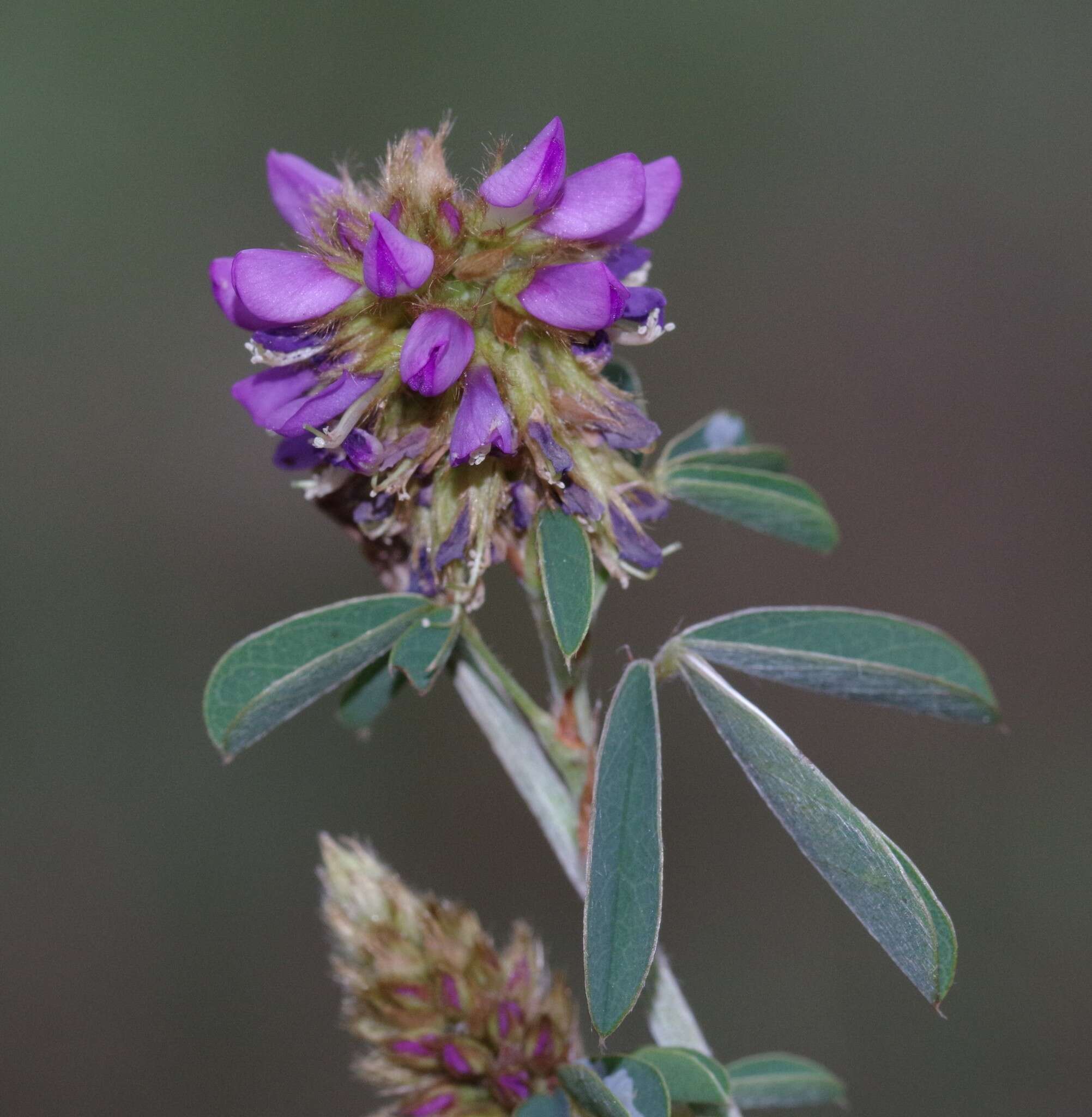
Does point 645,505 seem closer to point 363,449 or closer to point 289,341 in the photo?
point 363,449

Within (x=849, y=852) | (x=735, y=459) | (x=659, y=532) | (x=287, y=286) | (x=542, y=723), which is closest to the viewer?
(x=849, y=852)

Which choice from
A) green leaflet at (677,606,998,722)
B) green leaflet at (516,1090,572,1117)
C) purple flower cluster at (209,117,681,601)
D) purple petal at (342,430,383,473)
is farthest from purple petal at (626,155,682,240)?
green leaflet at (516,1090,572,1117)

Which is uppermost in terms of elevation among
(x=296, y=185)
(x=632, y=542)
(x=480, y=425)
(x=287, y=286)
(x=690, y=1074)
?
(x=296, y=185)

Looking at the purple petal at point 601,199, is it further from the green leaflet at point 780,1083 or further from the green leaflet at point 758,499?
the green leaflet at point 780,1083

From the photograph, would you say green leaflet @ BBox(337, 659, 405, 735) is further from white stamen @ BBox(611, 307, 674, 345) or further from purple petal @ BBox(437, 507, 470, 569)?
white stamen @ BBox(611, 307, 674, 345)

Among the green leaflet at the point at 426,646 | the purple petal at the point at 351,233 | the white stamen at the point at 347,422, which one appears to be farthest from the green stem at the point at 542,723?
the purple petal at the point at 351,233

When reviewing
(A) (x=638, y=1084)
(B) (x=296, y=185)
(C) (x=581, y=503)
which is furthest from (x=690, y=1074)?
(B) (x=296, y=185)
